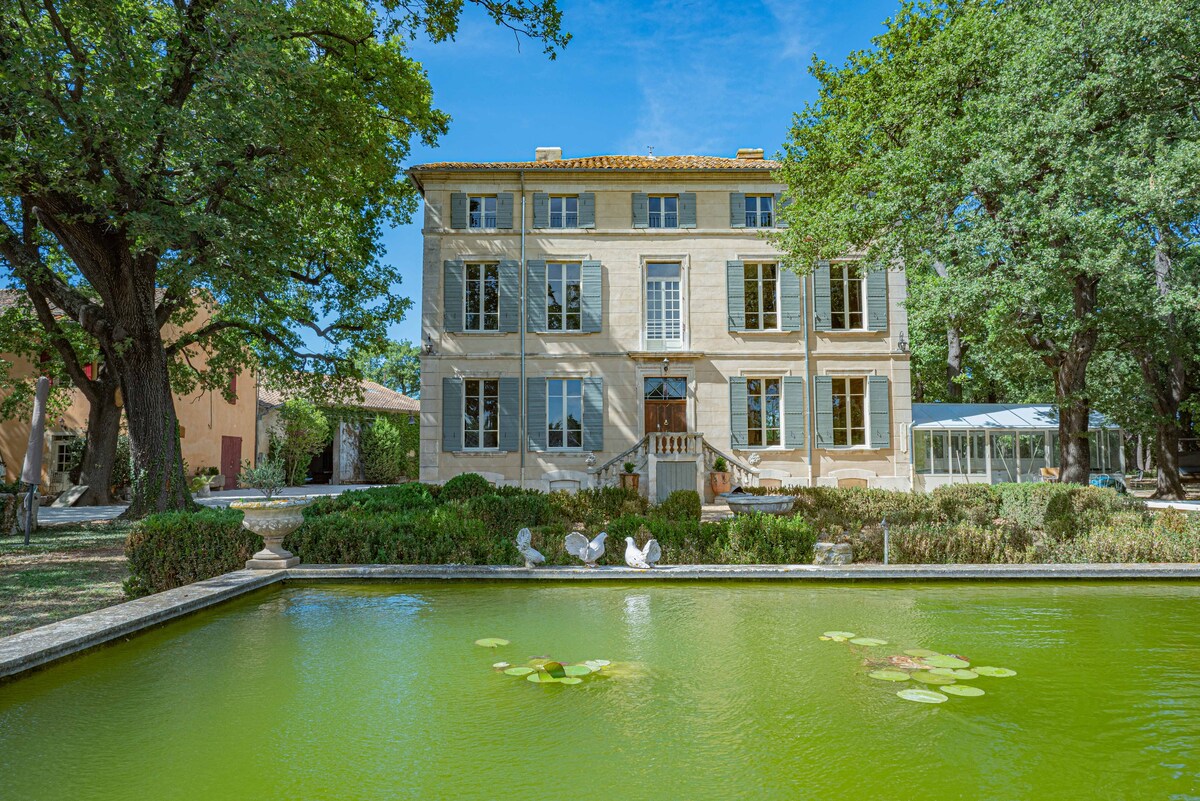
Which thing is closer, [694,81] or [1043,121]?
[694,81]

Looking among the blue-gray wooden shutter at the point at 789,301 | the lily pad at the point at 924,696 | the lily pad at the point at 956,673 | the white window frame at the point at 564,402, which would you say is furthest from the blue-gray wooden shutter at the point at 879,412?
the lily pad at the point at 924,696

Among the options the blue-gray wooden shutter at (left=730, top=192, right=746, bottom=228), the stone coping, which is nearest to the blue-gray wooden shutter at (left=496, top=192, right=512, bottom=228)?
the blue-gray wooden shutter at (left=730, top=192, right=746, bottom=228)

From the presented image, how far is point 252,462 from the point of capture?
32406mm

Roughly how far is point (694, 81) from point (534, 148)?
11.1m

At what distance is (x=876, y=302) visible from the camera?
67.6 feet

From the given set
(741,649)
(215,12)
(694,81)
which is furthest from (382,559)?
(694,81)

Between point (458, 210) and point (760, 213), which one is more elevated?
point (458, 210)

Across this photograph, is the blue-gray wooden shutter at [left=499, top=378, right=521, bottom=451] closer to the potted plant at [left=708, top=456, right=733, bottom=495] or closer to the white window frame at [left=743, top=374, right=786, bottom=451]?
the potted plant at [left=708, top=456, right=733, bottom=495]

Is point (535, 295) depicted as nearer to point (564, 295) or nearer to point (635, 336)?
point (564, 295)

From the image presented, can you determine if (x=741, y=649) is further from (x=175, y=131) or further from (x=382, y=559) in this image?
(x=175, y=131)

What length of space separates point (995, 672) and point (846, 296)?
17.4m

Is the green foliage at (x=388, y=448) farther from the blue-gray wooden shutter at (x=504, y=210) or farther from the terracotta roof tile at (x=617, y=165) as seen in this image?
the terracotta roof tile at (x=617, y=165)

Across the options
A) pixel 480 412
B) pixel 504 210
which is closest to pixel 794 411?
pixel 480 412

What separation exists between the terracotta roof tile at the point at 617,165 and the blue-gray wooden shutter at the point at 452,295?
2.71m
